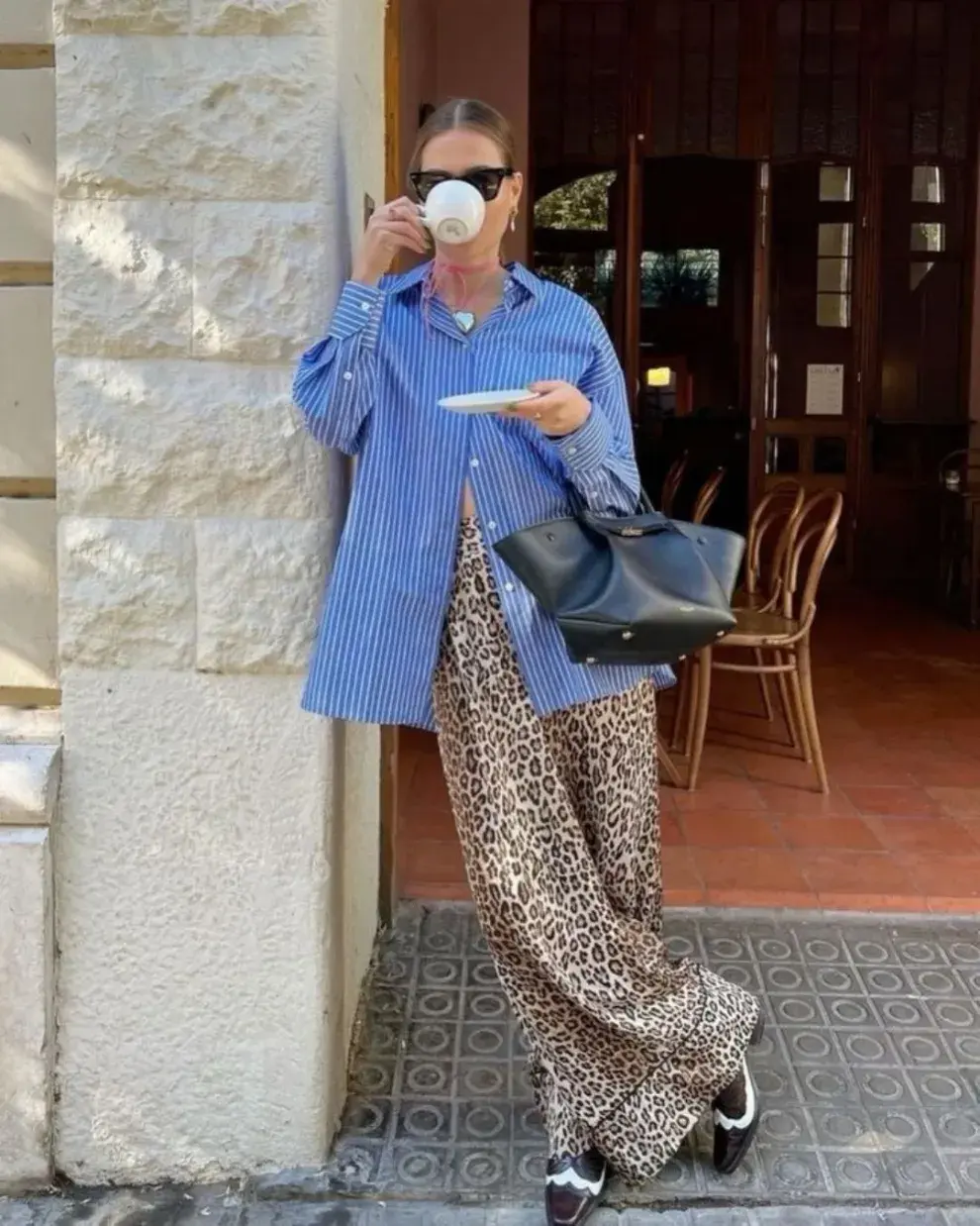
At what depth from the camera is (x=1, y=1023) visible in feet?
7.27

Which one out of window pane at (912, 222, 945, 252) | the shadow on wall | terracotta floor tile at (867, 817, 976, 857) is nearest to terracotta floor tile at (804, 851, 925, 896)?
terracotta floor tile at (867, 817, 976, 857)

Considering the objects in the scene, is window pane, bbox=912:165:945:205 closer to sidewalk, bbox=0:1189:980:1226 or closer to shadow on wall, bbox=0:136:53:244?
shadow on wall, bbox=0:136:53:244

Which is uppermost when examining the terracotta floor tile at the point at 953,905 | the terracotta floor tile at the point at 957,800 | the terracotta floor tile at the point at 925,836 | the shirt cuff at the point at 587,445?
the shirt cuff at the point at 587,445

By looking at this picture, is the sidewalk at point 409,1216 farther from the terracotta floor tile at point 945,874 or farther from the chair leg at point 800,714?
the chair leg at point 800,714

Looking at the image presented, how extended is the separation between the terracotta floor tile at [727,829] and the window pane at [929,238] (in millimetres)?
5606

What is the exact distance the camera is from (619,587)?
71.2 inches

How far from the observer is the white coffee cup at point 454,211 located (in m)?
1.77

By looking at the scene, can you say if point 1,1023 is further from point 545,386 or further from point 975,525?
point 975,525

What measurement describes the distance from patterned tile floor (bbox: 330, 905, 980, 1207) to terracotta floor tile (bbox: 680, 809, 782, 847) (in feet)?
1.71

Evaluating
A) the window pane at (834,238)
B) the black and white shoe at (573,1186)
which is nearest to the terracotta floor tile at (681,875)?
the black and white shoe at (573,1186)

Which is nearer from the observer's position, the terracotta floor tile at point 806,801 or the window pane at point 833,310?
the terracotta floor tile at point 806,801

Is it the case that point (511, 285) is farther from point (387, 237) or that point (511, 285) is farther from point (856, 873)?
point (856, 873)

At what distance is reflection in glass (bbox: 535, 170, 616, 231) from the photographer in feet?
25.9

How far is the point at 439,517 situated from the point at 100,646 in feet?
2.15
